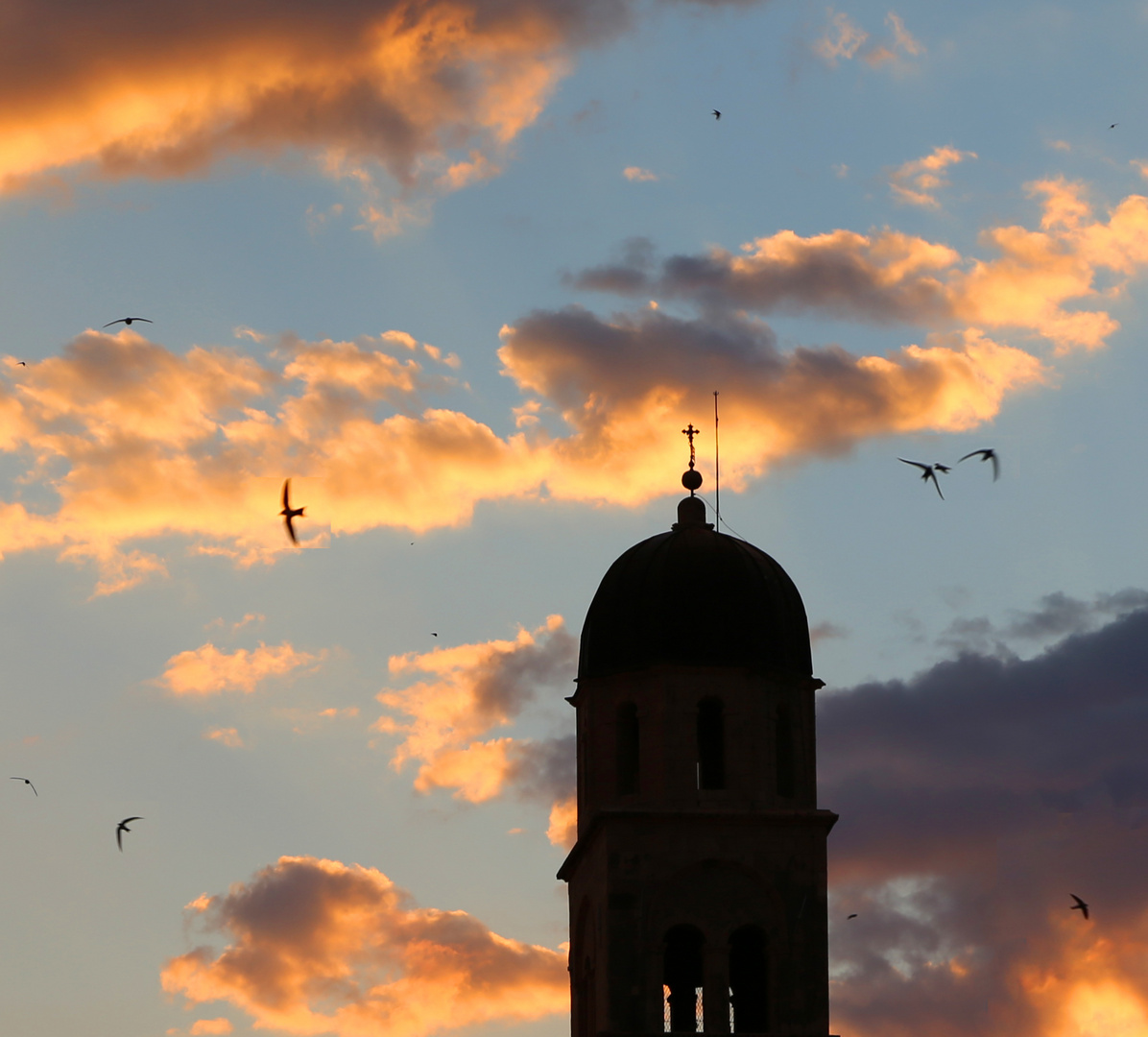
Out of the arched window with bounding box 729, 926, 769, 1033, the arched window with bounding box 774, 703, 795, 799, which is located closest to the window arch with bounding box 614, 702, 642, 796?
the arched window with bounding box 774, 703, 795, 799

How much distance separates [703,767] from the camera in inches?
2778

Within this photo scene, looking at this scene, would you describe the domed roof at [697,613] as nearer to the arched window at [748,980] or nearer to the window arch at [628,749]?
the window arch at [628,749]

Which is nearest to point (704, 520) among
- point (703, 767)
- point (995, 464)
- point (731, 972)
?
point (703, 767)

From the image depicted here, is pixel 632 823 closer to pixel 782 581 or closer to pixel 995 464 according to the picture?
pixel 782 581

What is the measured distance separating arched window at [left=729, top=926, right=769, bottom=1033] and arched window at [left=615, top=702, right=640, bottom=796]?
5177 millimetres

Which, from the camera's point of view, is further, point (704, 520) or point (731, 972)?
point (704, 520)

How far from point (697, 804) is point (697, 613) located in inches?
215

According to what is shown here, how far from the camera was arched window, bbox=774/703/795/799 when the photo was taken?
233 feet

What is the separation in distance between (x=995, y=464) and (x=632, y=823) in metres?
16.7

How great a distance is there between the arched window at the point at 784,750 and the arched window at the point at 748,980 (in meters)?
4.32

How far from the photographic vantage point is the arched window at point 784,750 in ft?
233

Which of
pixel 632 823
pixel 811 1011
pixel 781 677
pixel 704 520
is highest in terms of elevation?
pixel 704 520

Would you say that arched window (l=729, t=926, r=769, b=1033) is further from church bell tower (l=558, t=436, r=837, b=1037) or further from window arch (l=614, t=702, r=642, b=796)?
window arch (l=614, t=702, r=642, b=796)

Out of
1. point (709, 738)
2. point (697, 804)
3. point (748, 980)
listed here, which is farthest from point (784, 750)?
point (748, 980)
